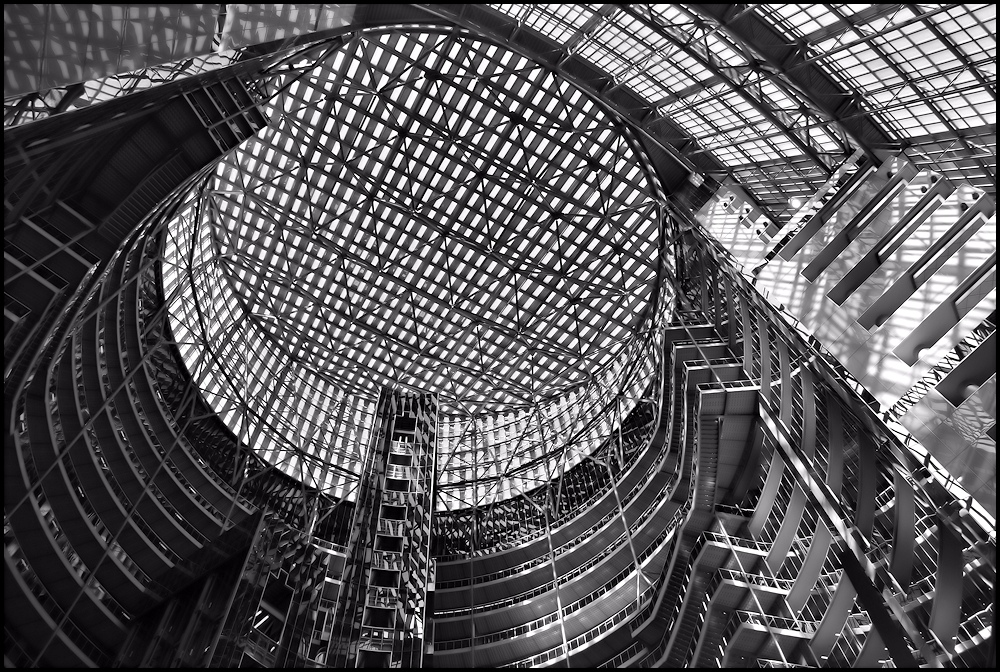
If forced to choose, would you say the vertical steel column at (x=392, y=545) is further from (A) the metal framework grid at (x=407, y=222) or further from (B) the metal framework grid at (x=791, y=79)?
(B) the metal framework grid at (x=791, y=79)

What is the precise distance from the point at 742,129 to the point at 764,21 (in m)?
Result: 6.70

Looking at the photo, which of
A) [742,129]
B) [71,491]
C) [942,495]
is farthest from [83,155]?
[942,495]

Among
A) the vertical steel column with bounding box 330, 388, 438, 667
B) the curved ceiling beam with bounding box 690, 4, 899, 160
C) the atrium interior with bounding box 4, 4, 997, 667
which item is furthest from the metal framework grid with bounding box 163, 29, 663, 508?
the curved ceiling beam with bounding box 690, 4, 899, 160

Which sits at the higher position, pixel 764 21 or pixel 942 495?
pixel 764 21

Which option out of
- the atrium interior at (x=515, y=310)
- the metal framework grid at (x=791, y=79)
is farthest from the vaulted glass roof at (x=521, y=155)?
the atrium interior at (x=515, y=310)

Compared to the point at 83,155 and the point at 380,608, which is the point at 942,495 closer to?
the point at 380,608

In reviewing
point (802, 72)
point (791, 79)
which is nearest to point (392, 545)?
point (791, 79)

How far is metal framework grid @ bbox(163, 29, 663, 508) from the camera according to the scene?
36.1 m

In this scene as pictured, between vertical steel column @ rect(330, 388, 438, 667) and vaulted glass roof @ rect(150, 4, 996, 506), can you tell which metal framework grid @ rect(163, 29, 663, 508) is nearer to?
vaulted glass roof @ rect(150, 4, 996, 506)

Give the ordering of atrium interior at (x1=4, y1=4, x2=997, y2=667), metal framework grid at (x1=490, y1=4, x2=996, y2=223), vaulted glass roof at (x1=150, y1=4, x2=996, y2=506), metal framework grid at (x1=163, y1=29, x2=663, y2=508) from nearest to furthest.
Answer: metal framework grid at (x1=490, y1=4, x2=996, y2=223)
atrium interior at (x1=4, y1=4, x2=997, y2=667)
vaulted glass roof at (x1=150, y1=4, x2=996, y2=506)
metal framework grid at (x1=163, y1=29, x2=663, y2=508)

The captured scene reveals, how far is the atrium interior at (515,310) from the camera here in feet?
65.2

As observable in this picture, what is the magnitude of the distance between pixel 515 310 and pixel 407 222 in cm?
1151

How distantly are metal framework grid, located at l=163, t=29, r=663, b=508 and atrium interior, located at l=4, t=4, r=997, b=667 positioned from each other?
25 centimetres

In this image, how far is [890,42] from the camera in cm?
2039
